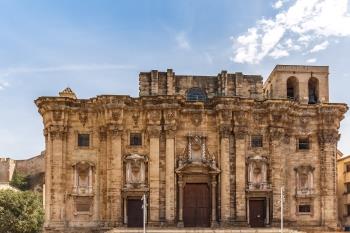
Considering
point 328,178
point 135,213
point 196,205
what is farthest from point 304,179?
point 135,213

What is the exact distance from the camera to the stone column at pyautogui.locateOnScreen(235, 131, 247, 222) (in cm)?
4256

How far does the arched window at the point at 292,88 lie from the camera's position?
154ft

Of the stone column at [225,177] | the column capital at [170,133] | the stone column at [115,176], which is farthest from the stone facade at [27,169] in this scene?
the stone column at [225,177]

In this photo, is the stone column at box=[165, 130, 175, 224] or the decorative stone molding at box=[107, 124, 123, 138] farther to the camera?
the decorative stone molding at box=[107, 124, 123, 138]

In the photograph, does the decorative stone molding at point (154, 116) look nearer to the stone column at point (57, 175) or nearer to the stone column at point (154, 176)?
the stone column at point (154, 176)

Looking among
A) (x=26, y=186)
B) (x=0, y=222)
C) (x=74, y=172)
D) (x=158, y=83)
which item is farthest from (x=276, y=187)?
(x=26, y=186)

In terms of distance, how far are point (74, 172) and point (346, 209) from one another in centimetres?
2577

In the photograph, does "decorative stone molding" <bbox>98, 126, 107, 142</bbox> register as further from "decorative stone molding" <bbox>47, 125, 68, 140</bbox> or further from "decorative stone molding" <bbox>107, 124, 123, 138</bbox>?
"decorative stone molding" <bbox>47, 125, 68, 140</bbox>

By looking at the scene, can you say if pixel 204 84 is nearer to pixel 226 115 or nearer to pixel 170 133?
pixel 226 115

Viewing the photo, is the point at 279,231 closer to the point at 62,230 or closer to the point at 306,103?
the point at 306,103

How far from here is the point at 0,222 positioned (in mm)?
53688

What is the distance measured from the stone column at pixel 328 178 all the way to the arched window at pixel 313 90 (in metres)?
3.45

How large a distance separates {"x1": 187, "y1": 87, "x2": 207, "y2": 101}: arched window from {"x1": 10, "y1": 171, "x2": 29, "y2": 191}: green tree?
42.5 meters

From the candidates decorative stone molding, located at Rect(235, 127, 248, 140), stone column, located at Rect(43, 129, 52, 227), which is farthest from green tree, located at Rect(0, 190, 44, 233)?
decorative stone molding, located at Rect(235, 127, 248, 140)
